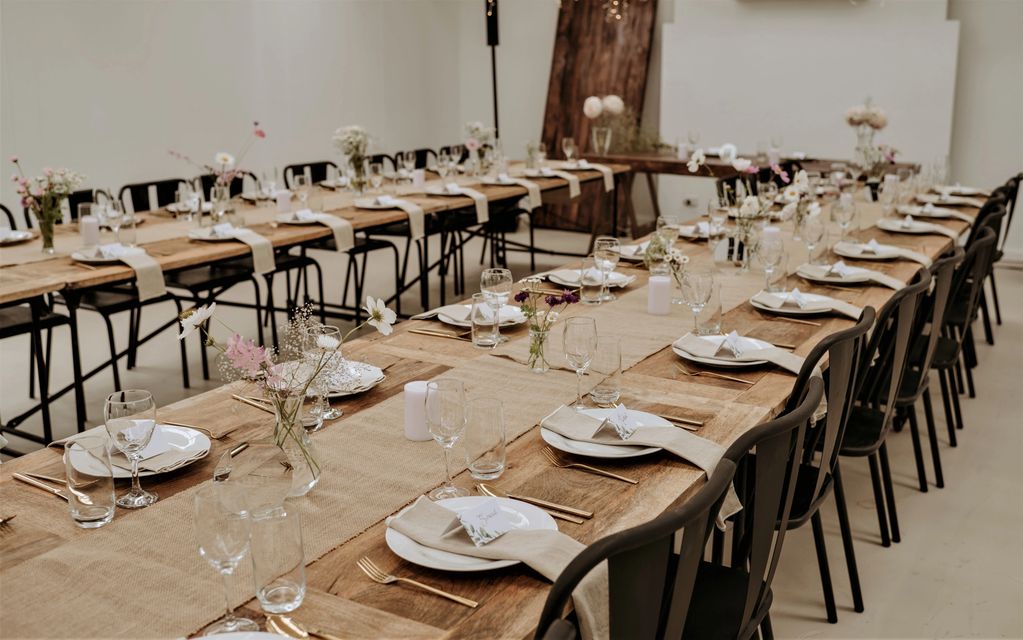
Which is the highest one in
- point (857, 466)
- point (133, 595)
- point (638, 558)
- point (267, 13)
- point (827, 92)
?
point (267, 13)

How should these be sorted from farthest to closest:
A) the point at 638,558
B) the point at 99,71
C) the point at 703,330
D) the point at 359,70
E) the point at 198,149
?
the point at 359,70 → the point at 198,149 → the point at 99,71 → the point at 703,330 → the point at 638,558

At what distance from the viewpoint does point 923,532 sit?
11.4 ft

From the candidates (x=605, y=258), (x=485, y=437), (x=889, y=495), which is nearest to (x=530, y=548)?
(x=485, y=437)

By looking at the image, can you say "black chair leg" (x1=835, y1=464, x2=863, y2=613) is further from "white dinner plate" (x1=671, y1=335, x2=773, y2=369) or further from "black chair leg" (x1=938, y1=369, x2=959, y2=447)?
"black chair leg" (x1=938, y1=369, x2=959, y2=447)

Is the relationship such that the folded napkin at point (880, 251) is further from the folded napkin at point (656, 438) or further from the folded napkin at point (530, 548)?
the folded napkin at point (530, 548)

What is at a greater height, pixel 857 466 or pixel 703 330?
pixel 703 330

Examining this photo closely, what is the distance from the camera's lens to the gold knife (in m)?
1.83

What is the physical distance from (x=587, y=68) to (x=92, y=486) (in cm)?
818

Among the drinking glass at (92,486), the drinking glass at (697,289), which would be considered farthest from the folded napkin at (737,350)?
the drinking glass at (92,486)

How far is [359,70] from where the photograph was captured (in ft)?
29.2

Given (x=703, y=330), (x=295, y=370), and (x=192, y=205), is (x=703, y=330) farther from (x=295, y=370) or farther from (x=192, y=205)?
(x=192, y=205)

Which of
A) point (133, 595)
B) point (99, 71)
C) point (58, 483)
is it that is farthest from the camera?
point (99, 71)

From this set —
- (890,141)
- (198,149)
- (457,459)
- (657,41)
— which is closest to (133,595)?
(457,459)

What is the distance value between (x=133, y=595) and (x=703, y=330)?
1.82 metres
